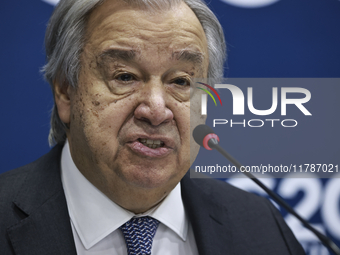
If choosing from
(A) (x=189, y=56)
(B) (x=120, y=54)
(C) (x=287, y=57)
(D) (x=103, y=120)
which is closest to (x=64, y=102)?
(D) (x=103, y=120)

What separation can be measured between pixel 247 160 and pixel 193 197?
0.58 metres

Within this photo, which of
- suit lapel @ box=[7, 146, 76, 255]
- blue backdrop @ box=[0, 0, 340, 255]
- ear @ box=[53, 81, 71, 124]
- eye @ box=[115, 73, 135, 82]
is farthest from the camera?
blue backdrop @ box=[0, 0, 340, 255]

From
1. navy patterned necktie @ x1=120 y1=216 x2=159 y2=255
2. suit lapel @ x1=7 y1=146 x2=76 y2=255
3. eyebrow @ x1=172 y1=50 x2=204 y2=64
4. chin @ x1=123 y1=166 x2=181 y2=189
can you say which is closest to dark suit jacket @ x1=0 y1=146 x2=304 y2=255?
suit lapel @ x1=7 y1=146 x2=76 y2=255

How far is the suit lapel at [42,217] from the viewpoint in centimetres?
150

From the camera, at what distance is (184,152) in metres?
1.68

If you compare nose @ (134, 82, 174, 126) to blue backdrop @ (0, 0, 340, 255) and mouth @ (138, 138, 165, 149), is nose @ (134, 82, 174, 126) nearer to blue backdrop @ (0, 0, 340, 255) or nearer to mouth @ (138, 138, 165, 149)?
mouth @ (138, 138, 165, 149)

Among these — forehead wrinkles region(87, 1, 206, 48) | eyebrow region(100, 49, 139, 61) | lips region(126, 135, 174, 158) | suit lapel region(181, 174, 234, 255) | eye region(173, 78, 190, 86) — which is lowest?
suit lapel region(181, 174, 234, 255)

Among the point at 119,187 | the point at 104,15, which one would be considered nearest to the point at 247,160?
the point at 119,187

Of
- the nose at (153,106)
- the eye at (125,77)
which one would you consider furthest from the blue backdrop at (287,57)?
the nose at (153,106)

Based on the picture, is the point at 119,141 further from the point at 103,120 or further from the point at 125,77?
the point at 125,77

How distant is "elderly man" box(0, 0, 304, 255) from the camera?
157cm

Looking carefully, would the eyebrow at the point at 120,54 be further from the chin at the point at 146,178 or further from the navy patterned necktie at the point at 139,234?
the navy patterned necktie at the point at 139,234

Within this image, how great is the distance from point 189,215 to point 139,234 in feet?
1.14

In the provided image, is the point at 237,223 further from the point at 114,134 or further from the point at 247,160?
the point at 114,134
